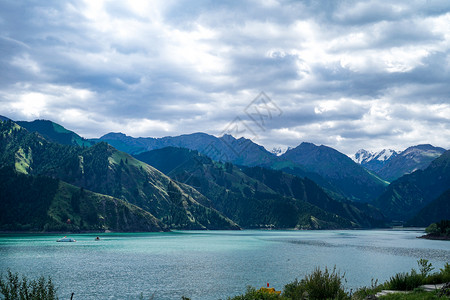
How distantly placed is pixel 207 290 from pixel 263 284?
41.0 feet

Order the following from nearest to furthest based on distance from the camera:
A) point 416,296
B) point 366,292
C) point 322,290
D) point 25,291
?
point 416,296
point 25,291
point 322,290
point 366,292

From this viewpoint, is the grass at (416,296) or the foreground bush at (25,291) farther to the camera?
the foreground bush at (25,291)

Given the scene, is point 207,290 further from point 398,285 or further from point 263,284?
point 398,285

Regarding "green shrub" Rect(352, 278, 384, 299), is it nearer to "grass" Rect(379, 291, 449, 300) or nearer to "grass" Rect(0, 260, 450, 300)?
"grass" Rect(0, 260, 450, 300)

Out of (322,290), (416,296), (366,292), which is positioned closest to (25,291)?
(322,290)

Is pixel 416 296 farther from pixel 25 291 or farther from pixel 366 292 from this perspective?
pixel 25 291

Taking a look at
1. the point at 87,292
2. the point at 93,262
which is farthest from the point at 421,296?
the point at 93,262

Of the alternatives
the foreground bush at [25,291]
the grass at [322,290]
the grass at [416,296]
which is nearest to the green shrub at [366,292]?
the grass at [322,290]

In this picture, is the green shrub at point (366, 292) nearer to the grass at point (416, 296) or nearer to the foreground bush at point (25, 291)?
the grass at point (416, 296)

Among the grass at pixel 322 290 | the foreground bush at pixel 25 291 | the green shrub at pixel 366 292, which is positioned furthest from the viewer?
the green shrub at pixel 366 292

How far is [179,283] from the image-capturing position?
82.4 m

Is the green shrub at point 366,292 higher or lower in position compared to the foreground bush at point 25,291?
lower

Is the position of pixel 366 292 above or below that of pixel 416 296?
below

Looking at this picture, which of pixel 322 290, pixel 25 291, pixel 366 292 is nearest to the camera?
pixel 25 291
